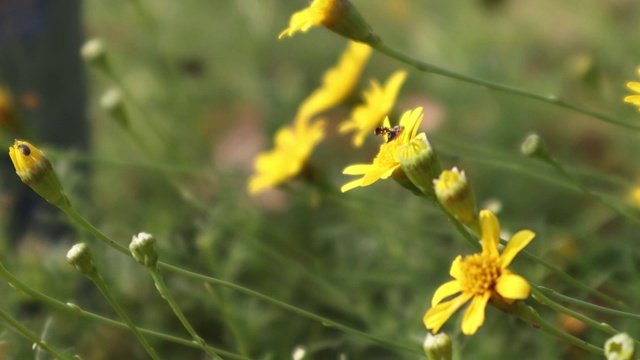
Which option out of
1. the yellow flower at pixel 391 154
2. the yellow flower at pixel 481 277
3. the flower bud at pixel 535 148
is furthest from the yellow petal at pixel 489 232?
the flower bud at pixel 535 148

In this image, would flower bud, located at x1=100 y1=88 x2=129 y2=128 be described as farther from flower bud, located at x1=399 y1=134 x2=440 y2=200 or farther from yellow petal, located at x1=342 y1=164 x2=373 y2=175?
flower bud, located at x1=399 y1=134 x2=440 y2=200

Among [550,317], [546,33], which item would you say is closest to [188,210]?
[550,317]

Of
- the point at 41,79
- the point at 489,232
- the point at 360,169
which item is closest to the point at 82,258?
the point at 360,169

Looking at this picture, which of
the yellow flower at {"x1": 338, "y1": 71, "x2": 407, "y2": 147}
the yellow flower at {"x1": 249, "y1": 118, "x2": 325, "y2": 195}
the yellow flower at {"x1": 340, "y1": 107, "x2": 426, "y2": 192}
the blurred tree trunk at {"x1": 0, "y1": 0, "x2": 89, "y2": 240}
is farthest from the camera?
the blurred tree trunk at {"x1": 0, "y1": 0, "x2": 89, "y2": 240}

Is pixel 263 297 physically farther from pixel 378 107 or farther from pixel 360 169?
pixel 378 107

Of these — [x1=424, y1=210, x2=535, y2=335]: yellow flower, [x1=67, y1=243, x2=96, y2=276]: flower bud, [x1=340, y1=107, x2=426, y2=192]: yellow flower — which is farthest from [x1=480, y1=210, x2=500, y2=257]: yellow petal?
[x1=67, y1=243, x2=96, y2=276]: flower bud
